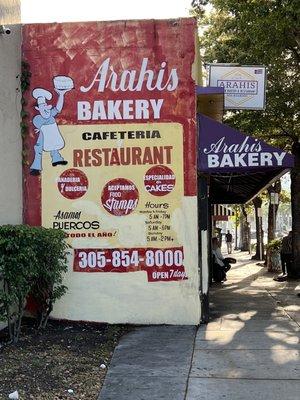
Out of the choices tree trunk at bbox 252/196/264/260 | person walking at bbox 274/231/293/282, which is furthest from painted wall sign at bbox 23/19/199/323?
tree trunk at bbox 252/196/264/260

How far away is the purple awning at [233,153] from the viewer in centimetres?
866

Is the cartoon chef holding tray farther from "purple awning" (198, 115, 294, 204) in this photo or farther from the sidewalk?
the sidewalk

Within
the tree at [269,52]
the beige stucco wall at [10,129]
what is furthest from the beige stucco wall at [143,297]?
the tree at [269,52]

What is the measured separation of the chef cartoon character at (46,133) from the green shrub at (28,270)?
1275mm

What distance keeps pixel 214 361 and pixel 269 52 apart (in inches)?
384

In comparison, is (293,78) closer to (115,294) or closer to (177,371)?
(115,294)

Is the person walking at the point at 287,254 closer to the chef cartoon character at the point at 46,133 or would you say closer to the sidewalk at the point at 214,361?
the sidewalk at the point at 214,361

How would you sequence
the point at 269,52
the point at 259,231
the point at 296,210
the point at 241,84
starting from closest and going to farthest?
the point at 241,84
the point at 269,52
the point at 296,210
the point at 259,231

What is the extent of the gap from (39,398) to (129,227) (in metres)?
3.78

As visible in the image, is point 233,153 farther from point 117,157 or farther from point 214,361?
point 214,361

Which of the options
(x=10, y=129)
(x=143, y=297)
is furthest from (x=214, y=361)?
(x=10, y=129)

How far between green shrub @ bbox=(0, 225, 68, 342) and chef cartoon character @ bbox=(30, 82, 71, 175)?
128 centimetres

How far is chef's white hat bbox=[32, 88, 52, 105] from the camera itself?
352 inches

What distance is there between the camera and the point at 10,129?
869 centimetres
